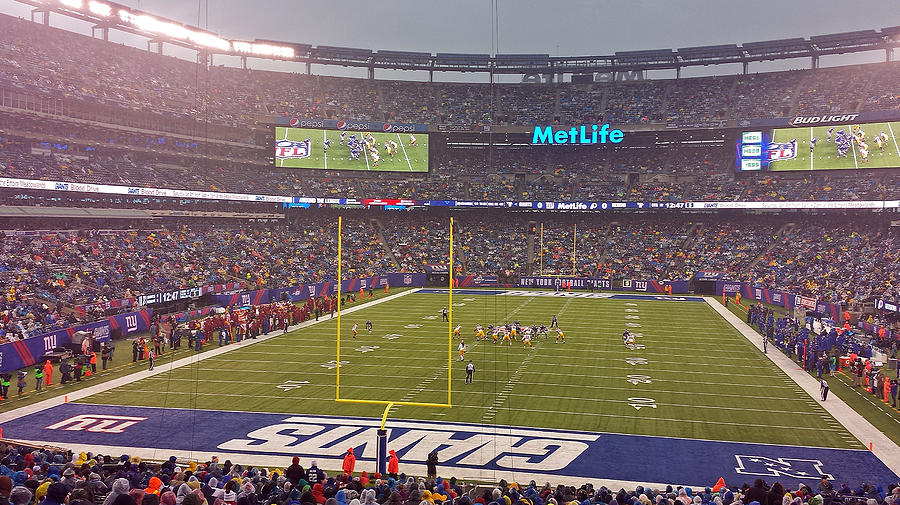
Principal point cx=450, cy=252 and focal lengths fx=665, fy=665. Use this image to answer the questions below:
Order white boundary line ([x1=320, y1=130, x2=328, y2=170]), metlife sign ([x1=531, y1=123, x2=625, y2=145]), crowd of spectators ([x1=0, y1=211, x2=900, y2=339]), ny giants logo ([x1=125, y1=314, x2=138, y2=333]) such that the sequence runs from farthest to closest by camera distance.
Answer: metlife sign ([x1=531, y1=123, x2=625, y2=145]) < white boundary line ([x1=320, y1=130, x2=328, y2=170]) < crowd of spectators ([x1=0, y1=211, x2=900, y2=339]) < ny giants logo ([x1=125, y1=314, x2=138, y2=333])

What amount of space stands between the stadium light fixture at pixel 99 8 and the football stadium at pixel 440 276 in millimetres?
223

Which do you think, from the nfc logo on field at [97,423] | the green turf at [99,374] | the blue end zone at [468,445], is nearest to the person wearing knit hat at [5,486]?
the blue end zone at [468,445]

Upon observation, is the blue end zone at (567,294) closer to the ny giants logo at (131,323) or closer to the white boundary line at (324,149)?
the white boundary line at (324,149)

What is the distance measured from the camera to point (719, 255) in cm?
5953

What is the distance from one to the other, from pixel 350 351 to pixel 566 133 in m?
42.2

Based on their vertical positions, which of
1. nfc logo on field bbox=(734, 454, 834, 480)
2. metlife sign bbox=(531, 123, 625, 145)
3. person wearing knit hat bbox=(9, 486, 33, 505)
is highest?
metlife sign bbox=(531, 123, 625, 145)

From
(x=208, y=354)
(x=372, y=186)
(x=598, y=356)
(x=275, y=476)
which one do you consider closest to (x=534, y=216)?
(x=372, y=186)

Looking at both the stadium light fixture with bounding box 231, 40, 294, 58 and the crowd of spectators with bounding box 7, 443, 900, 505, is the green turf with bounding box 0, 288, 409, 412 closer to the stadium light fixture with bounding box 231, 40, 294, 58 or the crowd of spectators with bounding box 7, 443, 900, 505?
the crowd of spectators with bounding box 7, 443, 900, 505

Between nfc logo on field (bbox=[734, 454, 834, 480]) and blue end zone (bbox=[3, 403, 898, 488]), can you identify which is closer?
nfc logo on field (bbox=[734, 454, 834, 480])

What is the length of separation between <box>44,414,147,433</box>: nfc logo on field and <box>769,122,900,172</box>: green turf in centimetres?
5825

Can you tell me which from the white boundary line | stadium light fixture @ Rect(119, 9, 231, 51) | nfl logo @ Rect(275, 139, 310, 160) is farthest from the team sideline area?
stadium light fixture @ Rect(119, 9, 231, 51)

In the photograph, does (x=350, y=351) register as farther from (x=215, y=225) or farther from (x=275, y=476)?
(x=215, y=225)

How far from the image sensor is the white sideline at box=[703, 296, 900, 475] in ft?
56.1

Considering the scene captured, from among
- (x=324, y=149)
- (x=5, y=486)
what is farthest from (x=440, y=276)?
(x=5, y=486)
